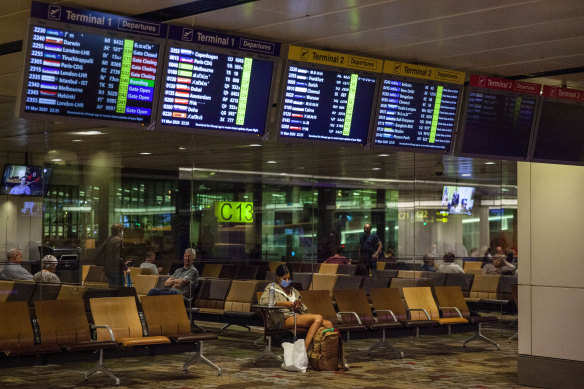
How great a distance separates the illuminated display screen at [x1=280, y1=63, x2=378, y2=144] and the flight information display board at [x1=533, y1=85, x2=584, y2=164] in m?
2.07

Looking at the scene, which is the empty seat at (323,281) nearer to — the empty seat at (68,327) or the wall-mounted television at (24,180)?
the wall-mounted television at (24,180)

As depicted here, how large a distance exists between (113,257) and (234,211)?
12.0ft

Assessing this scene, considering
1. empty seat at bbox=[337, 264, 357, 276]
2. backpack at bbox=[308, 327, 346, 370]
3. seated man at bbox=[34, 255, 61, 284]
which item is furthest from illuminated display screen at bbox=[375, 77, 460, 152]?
empty seat at bbox=[337, 264, 357, 276]

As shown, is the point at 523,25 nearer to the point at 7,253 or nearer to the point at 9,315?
the point at 9,315

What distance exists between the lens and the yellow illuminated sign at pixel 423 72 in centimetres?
886

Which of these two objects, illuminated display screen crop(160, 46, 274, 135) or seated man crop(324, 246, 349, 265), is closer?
illuminated display screen crop(160, 46, 274, 135)

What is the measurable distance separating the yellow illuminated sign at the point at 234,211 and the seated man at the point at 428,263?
3683 mm

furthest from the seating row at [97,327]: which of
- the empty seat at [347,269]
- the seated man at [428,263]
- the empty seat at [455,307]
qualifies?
the seated man at [428,263]

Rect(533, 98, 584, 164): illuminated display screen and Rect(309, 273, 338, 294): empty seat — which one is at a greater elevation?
Rect(533, 98, 584, 164): illuminated display screen

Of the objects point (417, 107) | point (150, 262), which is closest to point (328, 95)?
point (417, 107)

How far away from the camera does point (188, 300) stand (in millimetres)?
12141

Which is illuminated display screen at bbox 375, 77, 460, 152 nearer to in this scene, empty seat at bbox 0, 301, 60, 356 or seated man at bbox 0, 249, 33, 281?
empty seat at bbox 0, 301, 60, 356

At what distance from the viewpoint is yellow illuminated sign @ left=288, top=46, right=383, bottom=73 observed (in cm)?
813

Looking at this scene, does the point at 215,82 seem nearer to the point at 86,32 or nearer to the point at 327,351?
the point at 86,32
